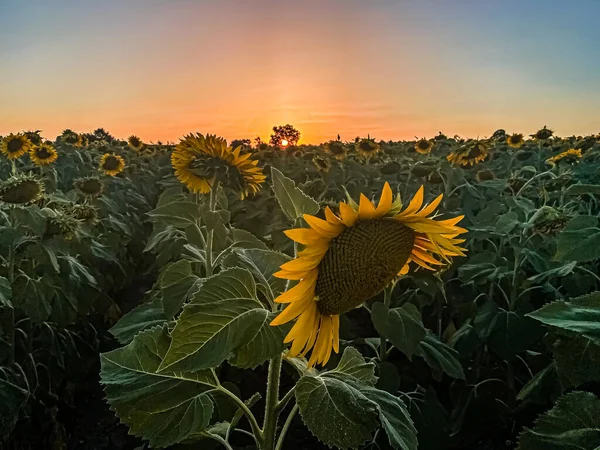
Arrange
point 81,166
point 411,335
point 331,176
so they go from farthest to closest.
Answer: point 81,166 → point 331,176 → point 411,335

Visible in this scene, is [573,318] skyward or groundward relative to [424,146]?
skyward

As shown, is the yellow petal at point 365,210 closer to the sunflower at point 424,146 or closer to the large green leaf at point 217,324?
the large green leaf at point 217,324

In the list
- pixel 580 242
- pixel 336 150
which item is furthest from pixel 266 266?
pixel 336 150

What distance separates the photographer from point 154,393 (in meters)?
1.27

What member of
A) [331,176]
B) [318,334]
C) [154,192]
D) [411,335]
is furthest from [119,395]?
[154,192]

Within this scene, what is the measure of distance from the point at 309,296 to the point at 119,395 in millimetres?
456

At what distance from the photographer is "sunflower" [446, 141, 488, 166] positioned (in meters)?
6.59

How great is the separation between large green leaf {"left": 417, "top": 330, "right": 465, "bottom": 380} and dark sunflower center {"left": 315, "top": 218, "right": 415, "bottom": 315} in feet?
4.86

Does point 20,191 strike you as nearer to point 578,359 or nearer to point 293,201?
point 293,201

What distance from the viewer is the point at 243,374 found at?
3.71 m

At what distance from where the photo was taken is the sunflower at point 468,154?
659cm

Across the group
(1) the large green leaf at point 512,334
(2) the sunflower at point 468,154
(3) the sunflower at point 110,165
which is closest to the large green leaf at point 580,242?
(1) the large green leaf at point 512,334

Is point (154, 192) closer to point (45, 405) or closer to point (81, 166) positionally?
point (81, 166)

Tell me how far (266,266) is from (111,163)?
7.28 meters
